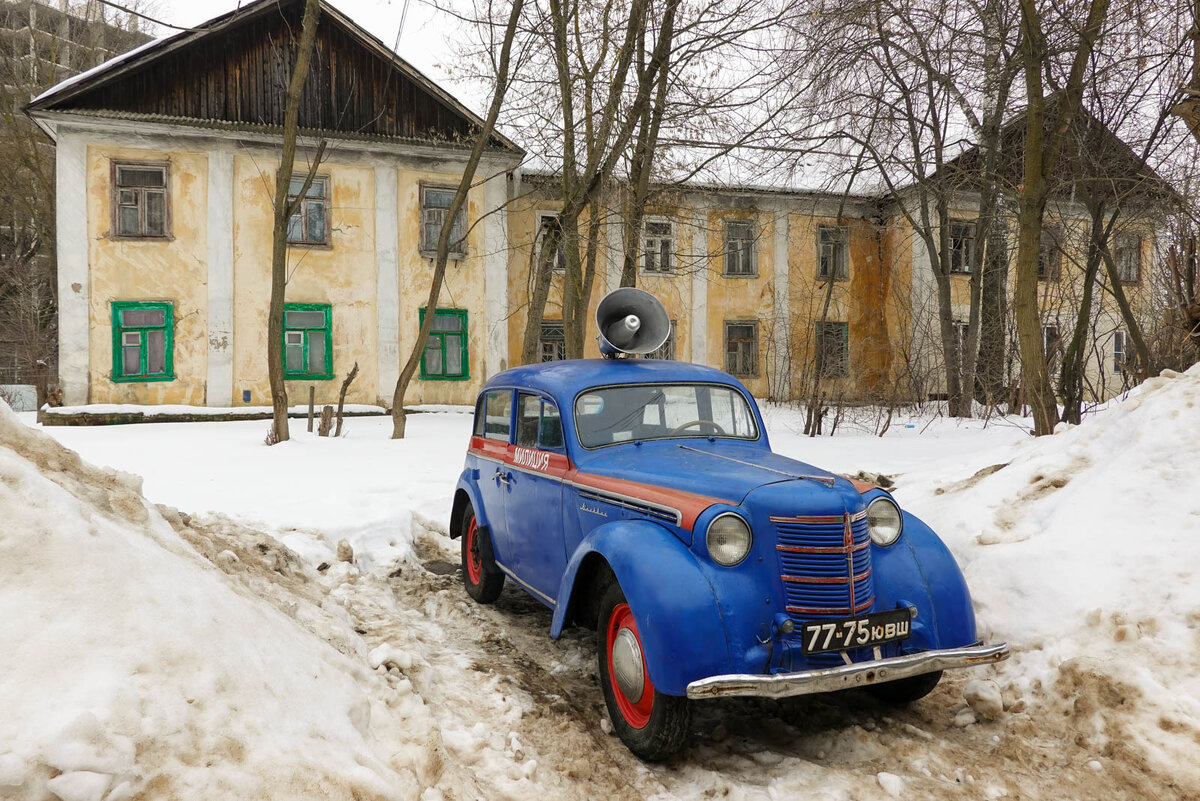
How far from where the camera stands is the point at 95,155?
16891 mm

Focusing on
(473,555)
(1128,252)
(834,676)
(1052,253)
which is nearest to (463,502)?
(473,555)

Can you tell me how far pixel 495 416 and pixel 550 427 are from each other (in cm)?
103

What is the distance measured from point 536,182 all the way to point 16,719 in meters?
18.8

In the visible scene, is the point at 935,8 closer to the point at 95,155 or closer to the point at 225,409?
the point at 225,409

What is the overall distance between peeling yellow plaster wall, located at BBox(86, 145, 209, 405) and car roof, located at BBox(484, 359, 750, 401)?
15.5 m

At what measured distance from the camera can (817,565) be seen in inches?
121

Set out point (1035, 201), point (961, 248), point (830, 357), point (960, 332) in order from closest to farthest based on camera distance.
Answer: point (1035, 201) → point (830, 357) → point (960, 332) → point (961, 248)

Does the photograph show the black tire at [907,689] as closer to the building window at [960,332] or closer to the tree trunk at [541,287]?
the tree trunk at [541,287]

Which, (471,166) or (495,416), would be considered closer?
(495,416)

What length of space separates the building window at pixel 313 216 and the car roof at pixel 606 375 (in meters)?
15.4

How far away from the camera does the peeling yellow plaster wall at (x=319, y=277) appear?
17.9 metres

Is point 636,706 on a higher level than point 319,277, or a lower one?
lower

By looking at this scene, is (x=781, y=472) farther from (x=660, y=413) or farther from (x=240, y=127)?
(x=240, y=127)

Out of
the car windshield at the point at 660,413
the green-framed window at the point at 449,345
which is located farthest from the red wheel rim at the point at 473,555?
the green-framed window at the point at 449,345
